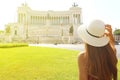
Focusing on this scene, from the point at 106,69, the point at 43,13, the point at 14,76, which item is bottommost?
the point at 14,76

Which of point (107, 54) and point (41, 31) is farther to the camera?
point (41, 31)

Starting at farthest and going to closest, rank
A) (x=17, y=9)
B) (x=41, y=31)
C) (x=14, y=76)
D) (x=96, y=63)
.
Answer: (x=17, y=9), (x=41, y=31), (x=14, y=76), (x=96, y=63)

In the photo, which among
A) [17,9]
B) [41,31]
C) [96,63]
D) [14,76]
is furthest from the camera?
[17,9]

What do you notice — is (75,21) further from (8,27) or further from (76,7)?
(8,27)

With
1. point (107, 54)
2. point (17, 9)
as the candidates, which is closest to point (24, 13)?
point (17, 9)

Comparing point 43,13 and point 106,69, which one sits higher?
point 43,13

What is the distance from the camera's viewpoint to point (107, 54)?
338cm

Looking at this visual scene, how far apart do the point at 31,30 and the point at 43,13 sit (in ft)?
30.9

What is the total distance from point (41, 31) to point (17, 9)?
53.9 ft

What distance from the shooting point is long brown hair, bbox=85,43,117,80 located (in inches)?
130

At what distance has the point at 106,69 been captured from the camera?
336cm

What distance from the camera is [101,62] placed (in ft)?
10.9

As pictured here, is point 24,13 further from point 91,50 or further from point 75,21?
point 91,50

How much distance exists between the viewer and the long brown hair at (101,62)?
10.8ft
